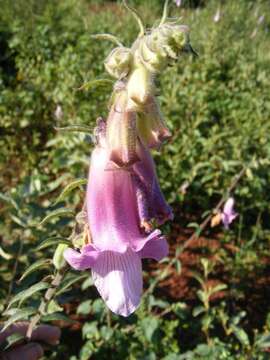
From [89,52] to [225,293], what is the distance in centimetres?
278

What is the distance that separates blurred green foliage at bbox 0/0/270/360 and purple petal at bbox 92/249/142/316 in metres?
0.34

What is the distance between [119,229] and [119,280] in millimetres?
88

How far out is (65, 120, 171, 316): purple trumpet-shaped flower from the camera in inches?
32.4

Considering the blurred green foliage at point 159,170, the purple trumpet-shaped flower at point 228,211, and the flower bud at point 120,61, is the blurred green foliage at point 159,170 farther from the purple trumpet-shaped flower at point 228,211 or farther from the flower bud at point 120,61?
the flower bud at point 120,61

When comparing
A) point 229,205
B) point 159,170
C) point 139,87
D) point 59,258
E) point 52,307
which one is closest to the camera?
point 139,87

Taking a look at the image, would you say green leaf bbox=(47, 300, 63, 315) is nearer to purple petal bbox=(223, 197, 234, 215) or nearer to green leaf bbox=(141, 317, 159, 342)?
green leaf bbox=(141, 317, 159, 342)

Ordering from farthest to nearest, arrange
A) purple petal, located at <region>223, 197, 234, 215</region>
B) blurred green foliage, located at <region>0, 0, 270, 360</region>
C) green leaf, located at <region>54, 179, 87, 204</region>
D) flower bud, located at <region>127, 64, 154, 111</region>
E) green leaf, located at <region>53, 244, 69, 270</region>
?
purple petal, located at <region>223, 197, 234, 215</region> < blurred green foliage, located at <region>0, 0, 270, 360</region> < green leaf, located at <region>53, 244, 69, 270</region> < green leaf, located at <region>54, 179, 87, 204</region> < flower bud, located at <region>127, 64, 154, 111</region>

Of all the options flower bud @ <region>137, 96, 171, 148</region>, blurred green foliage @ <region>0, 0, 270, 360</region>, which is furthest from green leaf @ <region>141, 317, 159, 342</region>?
flower bud @ <region>137, 96, 171, 148</region>

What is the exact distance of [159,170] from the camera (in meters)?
3.36

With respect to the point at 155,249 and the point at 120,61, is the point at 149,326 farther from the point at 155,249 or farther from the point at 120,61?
the point at 120,61

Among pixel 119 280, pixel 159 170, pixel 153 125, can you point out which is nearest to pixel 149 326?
pixel 119 280

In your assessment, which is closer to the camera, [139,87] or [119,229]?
[139,87]

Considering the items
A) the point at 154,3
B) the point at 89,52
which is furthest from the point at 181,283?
the point at 154,3

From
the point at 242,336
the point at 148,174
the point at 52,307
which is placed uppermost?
the point at 148,174
